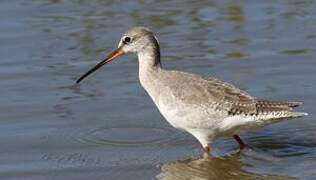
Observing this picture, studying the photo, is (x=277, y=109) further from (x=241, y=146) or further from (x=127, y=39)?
(x=127, y=39)

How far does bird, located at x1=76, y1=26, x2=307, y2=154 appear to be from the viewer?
33.8 feet

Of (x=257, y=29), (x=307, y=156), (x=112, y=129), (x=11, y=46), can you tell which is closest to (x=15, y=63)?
(x=11, y=46)

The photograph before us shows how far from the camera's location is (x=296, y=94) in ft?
39.2

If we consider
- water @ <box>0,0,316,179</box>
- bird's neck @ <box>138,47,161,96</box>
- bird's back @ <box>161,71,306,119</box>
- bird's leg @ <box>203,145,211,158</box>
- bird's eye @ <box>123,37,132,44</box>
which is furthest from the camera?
bird's eye @ <box>123,37,132,44</box>

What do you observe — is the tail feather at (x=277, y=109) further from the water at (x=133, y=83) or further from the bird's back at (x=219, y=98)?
the water at (x=133, y=83)

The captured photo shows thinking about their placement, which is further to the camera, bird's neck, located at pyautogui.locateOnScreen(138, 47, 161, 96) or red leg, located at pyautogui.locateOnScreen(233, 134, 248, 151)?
bird's neck, located at pyautogui.locateOnScreen(138, 47, 161, 96)

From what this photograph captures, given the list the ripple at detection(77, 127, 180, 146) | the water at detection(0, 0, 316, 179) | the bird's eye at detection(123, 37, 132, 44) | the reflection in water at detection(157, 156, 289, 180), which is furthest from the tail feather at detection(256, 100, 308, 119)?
the bird's eye at detection(123, 37, 132, 44)

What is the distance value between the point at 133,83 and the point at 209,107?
2292 millimetres

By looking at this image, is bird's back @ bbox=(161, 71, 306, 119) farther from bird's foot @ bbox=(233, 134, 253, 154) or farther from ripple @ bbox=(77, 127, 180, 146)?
ripple @ bbox=(77, 127, 180, 146)

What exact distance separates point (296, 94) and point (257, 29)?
2590 millimetres

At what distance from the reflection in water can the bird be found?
201 mm

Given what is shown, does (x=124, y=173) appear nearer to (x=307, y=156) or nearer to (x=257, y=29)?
(x=307, y=156)

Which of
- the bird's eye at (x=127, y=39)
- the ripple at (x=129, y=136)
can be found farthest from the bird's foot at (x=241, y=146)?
the bird's eye at (x=127, y=39)

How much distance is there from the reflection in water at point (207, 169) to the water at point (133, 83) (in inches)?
0.5
